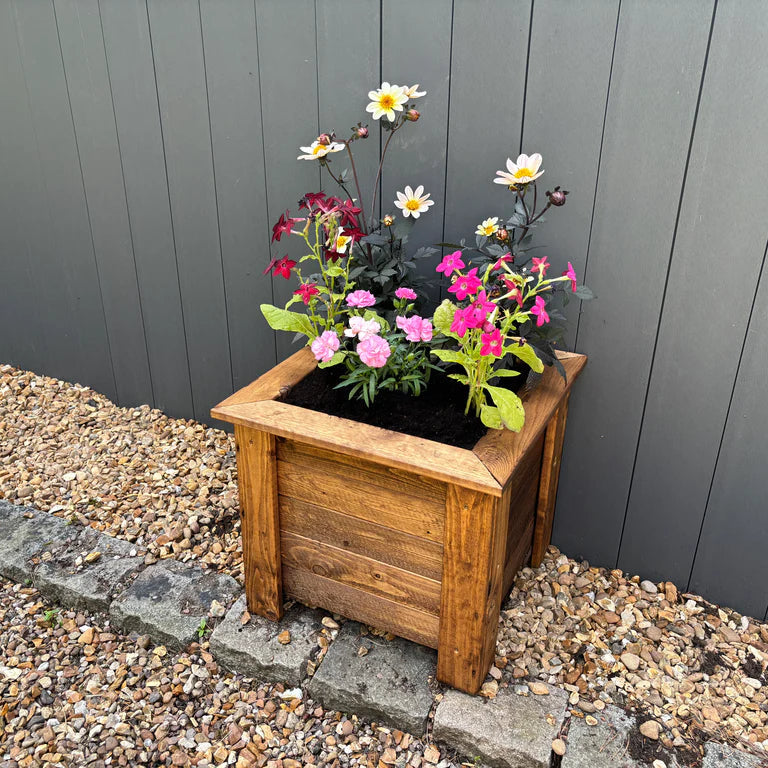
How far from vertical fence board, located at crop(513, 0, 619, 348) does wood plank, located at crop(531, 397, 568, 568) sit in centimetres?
39

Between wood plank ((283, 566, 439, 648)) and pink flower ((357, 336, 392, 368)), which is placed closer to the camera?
pink flower ((357, 336, 392, 368))

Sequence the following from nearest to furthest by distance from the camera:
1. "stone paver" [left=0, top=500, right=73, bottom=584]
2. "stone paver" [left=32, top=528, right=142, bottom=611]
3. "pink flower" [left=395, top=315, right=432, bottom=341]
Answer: "pink flower" [left=395, top=315, right=432, bottom=341] < "stone paver" [left=32, top=528, right=142, bottom=611] < "stone paver" [left=0, top=500, right=73, bottom=584]

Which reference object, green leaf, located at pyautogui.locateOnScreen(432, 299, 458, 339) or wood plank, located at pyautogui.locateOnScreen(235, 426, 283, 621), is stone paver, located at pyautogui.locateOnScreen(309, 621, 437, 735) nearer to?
wood plank, located at pyautogui.locateOnScreen(235, 426, 283, 621)

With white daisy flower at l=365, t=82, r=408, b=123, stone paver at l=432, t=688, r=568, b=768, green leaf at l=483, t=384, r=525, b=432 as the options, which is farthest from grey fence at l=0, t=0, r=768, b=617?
stone paver at l=432, t=688, r=568, b=768

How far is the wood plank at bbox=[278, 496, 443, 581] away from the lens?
5.02 feet

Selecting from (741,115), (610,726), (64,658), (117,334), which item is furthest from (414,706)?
(117,334)

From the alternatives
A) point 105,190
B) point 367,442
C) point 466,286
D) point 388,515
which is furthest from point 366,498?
point 105,190

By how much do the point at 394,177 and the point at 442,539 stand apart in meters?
0.97

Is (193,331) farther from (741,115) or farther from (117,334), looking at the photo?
(741,115)

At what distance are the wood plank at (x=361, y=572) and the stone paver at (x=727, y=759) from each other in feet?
2.11

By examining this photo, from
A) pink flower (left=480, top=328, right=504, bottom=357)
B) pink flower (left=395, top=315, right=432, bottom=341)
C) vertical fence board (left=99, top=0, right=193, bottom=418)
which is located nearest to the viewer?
pink flower (left=480, top=328, right=504, bottom=357)

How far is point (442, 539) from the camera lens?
149 centimetres

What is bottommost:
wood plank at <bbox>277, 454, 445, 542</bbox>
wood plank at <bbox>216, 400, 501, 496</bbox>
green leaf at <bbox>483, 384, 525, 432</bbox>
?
wood plank at <bbox>277, 454, 445, 542</bbox>

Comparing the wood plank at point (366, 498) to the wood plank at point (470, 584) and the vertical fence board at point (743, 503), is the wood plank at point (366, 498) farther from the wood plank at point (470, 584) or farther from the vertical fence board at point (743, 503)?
the vertical fence board at point (743, 503)
